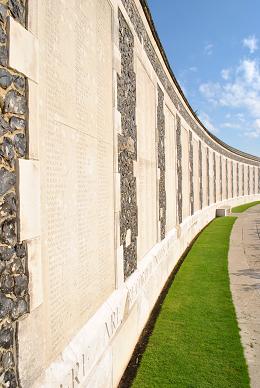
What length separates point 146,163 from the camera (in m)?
6.58

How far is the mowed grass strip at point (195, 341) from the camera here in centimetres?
402

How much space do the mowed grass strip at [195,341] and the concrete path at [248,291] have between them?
12cm

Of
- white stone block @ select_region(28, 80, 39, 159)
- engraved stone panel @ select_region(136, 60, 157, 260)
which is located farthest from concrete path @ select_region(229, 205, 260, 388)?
white stone block @ select_region(28, 80, 39, 159)

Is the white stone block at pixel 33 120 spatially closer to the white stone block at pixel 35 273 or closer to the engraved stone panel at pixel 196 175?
the white stone block at pixel 35 273

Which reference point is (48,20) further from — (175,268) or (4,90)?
(175,268)

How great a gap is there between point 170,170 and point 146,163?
328 cm

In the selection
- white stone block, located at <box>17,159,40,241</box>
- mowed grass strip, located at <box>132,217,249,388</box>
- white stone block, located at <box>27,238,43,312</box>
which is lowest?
mowed grass strip, located at <box>132,217,249,388</box>

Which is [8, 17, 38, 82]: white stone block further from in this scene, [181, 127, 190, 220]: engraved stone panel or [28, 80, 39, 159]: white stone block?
[181, 127, 190, 220]: engraved stone panel

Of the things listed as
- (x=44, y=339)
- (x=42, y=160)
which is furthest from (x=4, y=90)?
(x=44, y=339)

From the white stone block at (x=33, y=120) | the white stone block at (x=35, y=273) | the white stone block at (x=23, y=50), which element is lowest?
the white stone block at (x=35, y=273)

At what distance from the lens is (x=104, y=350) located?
364cm

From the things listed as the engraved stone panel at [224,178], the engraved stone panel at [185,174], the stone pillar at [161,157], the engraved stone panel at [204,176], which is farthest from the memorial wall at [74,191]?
the engraved stone panel at [224,178]

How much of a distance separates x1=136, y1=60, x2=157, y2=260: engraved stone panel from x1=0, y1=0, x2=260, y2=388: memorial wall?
0.04 metres

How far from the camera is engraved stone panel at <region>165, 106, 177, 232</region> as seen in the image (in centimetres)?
917
